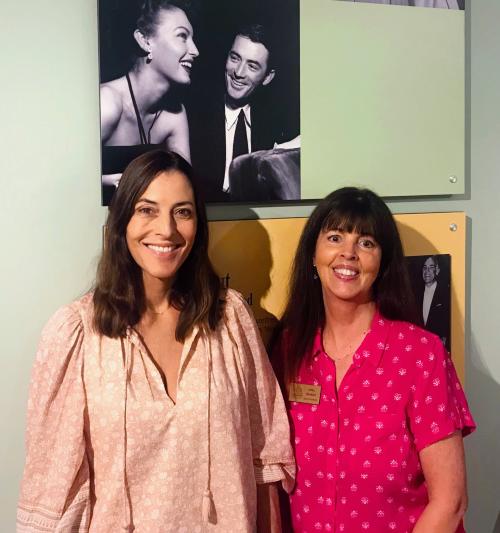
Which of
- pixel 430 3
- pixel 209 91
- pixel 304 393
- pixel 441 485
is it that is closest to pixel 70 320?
pixel 304 393

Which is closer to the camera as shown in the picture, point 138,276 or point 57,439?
point 57,439

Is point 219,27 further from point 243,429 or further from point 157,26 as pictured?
point 243,429

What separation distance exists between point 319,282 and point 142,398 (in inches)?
23.5

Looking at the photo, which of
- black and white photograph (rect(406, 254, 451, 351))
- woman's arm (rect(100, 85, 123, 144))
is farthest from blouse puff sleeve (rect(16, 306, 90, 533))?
black and white photograph (rect(406, 254, 451, 351))

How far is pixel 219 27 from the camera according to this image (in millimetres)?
1773

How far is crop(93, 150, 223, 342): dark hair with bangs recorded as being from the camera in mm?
1501

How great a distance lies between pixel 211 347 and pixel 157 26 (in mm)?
806

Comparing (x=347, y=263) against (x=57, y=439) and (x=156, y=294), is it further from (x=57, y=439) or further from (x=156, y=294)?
(x=57, y=439)

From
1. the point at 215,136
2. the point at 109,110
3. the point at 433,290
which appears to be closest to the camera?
the point at 109,110

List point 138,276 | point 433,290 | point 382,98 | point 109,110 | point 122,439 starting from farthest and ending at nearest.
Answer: point 433,290
point 382,98
point 109,110
point 138,276
point 122,439

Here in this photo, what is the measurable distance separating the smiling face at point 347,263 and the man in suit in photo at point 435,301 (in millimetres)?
406

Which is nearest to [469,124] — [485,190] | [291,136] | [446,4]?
[485,190]

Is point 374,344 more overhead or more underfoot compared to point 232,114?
more underfoot

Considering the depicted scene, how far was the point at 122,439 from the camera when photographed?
Answer: 1.44 metres
